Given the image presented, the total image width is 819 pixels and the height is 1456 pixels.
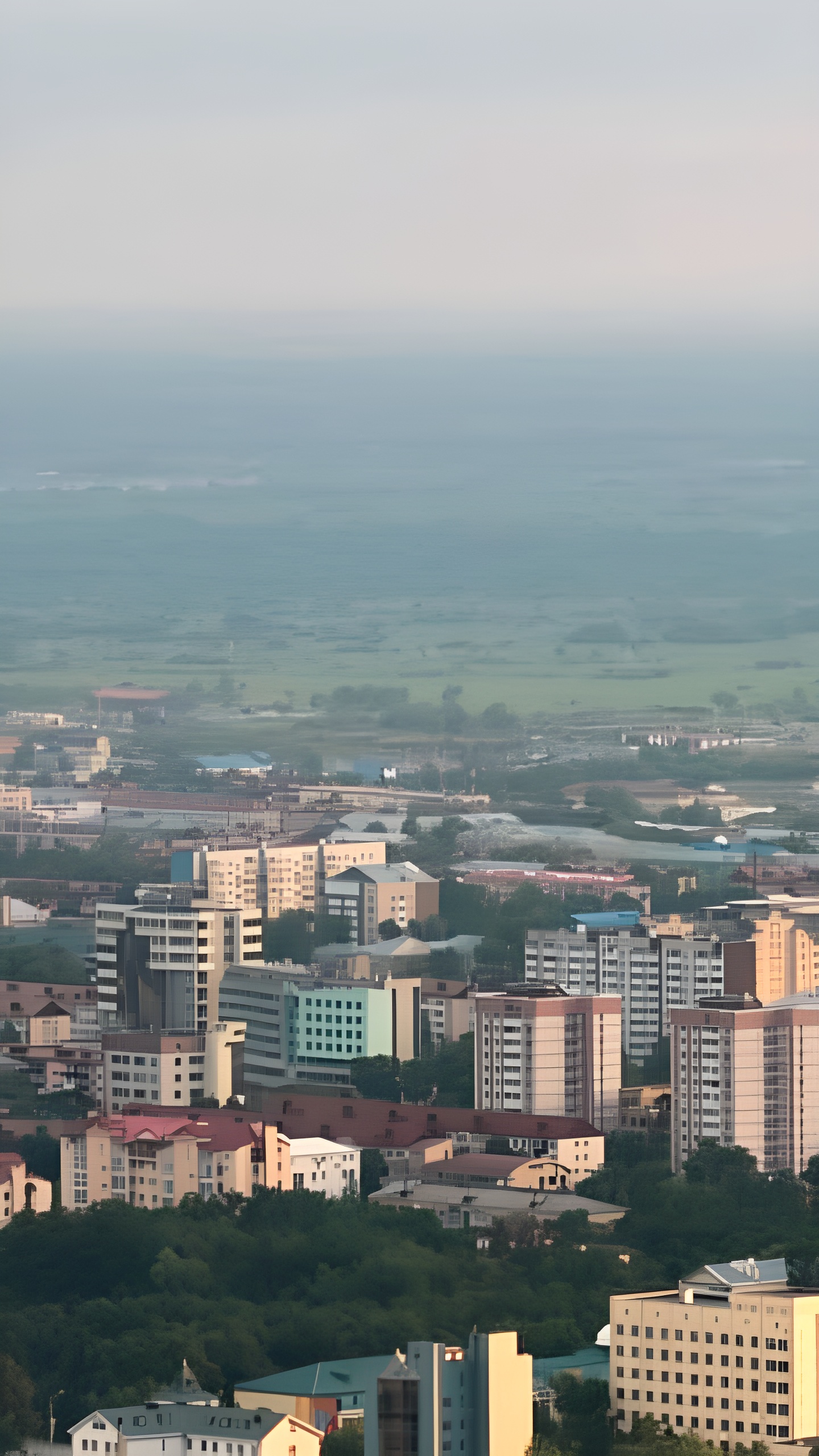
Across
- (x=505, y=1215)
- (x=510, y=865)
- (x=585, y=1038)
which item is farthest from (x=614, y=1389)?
(x=510, y=865)

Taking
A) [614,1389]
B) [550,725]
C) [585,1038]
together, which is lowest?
[614,1389]

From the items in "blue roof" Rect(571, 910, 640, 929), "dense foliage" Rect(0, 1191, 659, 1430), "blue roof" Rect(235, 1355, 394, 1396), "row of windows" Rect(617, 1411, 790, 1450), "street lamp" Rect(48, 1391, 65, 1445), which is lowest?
"street lamp" Rect(48, 1391, 65, 1445)

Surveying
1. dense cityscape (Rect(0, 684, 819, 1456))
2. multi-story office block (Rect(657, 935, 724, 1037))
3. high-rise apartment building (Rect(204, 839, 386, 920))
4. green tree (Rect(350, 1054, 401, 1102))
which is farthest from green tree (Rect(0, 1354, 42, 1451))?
high-rise apartment building (Rect(204, 839, 386, 920))

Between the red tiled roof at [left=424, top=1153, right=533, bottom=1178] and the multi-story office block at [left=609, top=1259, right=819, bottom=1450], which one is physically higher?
the red tiled roof at [left=424, top=1153, right=533, bottom=1178]

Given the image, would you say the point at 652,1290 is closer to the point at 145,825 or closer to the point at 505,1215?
the point at 505,1215

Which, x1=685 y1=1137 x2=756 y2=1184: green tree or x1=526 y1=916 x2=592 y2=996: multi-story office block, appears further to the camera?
x1=526 y1=916 x2=592 y2=996: multi-story office block

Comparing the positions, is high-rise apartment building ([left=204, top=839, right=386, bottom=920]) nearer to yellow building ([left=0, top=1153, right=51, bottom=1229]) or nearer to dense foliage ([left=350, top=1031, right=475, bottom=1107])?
dense foliage ([left=350, top=1031, right=475, bottom=1107])

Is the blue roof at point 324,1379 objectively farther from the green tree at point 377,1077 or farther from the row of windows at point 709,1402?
the green tree at point 377,1077
